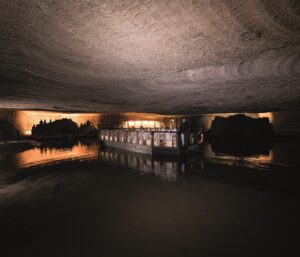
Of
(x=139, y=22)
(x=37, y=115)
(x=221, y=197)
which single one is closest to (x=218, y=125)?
(x=221, y=197)

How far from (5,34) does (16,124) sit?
60.3 ft

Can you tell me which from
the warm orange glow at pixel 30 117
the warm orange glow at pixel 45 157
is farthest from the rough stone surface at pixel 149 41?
the warm orange glow at pixel 30 117

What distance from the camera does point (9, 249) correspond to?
2.48 meters

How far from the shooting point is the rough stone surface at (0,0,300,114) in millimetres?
2020

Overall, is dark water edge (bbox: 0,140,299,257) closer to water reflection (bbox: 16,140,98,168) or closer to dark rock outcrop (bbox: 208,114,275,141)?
water reflection (bbox: 16,140,98,168)

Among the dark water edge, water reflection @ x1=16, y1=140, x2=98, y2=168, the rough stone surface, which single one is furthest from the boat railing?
the rough stone surface

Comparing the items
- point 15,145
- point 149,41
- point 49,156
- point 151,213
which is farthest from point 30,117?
point 149,41

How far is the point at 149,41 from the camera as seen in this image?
2824 millimetres

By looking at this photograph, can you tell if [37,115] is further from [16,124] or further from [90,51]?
[90,51]

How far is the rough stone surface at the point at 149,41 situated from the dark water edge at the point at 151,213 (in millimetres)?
2793

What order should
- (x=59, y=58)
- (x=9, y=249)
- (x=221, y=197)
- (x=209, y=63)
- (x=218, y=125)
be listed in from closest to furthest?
(x=9, y=249) < (x=59, y=58) < (x=209, y=63) < (x=221, y=197) < (x=218, y=125)

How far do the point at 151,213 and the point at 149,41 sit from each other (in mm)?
2953

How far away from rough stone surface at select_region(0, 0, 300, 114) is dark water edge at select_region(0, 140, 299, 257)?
2793mm

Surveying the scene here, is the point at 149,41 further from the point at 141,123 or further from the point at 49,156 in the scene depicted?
the point at 141,123
